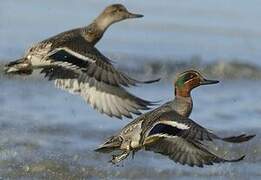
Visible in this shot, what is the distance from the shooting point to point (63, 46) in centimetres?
921

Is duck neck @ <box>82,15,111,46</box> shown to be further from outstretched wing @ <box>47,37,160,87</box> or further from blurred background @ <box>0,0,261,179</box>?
blurred background @ <box>0,0,261,179</box>

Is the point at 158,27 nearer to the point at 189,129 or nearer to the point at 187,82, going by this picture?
the point at 187,82

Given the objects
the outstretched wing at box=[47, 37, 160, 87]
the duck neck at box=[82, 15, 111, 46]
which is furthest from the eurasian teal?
the duck neck at box=[82, 15, 111, 46]

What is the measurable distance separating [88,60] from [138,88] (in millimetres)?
5325

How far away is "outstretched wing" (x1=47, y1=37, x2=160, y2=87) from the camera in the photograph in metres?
8.76

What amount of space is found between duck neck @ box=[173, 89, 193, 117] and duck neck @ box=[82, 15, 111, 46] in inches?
36.4

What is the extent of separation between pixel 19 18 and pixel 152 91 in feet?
14.1

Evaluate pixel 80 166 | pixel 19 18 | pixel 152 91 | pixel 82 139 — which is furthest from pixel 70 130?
pixel 19 18

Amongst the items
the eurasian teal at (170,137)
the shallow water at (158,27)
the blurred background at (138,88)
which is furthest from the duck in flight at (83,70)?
the shallow water at (158,27)

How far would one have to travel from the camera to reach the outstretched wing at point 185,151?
325 inches

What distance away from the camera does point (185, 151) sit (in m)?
8.35

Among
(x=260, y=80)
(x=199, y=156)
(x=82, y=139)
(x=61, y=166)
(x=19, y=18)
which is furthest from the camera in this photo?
(x=19, y=18)

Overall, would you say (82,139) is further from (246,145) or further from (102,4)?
(102,4)

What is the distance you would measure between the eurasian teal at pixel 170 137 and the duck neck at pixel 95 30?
1011 millimetres
